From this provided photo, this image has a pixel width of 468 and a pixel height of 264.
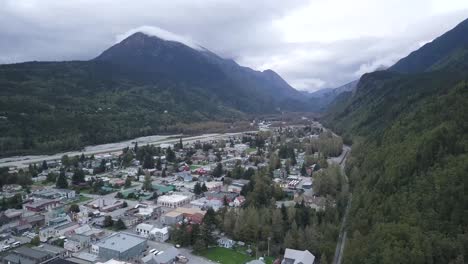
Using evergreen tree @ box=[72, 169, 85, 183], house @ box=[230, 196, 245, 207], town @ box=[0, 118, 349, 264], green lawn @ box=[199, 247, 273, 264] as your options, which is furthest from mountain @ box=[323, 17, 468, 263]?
evergreen tree @ box=[72, 169, 85, 183]

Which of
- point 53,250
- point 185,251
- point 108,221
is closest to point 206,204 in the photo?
point 108,221

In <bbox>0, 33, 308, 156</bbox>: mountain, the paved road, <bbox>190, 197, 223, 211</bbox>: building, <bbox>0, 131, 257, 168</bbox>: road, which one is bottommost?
the paved road

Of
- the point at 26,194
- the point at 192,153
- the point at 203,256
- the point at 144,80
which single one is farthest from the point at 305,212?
the point at 144,80

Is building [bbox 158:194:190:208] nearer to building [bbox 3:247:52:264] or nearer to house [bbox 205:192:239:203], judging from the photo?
house [bbox 205:192:239:203]

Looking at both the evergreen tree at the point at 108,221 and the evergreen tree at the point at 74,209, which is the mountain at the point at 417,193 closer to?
the evergreen tree at the point at 108,221

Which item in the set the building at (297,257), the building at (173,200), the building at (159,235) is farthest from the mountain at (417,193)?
the building at (173,200)

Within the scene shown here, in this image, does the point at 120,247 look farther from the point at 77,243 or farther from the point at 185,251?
the point at 185,251

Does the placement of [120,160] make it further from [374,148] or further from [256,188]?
[374,148]
